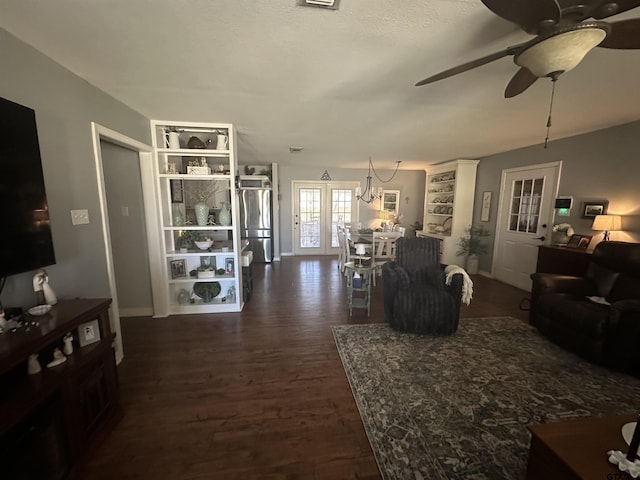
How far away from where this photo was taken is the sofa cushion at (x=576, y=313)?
87.6 inches

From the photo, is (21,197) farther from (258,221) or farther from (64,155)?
(258,221)

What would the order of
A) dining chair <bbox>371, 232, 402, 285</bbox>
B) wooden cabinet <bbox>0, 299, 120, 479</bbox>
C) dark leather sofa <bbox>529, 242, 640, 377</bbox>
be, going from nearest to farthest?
wooden cabinet <bbox>0, 299, 120, 479</bbox>, dark leather sofa <bbox>529, 242, 640, 377</bbox>, dining chair <bbox>371, 232, 402, 285</bbox>

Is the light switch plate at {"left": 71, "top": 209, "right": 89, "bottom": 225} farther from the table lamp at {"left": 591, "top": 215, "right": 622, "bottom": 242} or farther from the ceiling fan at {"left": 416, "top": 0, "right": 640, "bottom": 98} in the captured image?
the table lamp at {"left": 591, "top": 215, "right": 622, "bottom": 242}

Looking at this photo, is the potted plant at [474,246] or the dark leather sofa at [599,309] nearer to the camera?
the dark leather sofa at [599,309]

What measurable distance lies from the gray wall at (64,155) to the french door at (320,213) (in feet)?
15.5

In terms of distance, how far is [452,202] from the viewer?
5715 mm

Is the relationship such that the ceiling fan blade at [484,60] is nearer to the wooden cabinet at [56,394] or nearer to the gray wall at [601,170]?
the wooden cabinet at [56,394]

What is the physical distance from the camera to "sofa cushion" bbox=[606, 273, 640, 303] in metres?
2.47

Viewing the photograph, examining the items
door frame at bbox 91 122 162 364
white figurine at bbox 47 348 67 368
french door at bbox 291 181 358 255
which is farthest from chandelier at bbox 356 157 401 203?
white figurine at bbox 47 348 67 368

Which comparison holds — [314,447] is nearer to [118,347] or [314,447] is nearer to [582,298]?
[118,347]

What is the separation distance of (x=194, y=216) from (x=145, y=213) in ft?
2.03

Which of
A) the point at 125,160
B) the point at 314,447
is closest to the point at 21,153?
the point at 125,160

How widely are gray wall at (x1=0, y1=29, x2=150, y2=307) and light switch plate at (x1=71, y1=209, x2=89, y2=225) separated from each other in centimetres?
3

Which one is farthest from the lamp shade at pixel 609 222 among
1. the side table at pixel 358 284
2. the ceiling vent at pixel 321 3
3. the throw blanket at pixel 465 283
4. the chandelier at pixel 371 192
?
the chandelier at pixel 371 192
